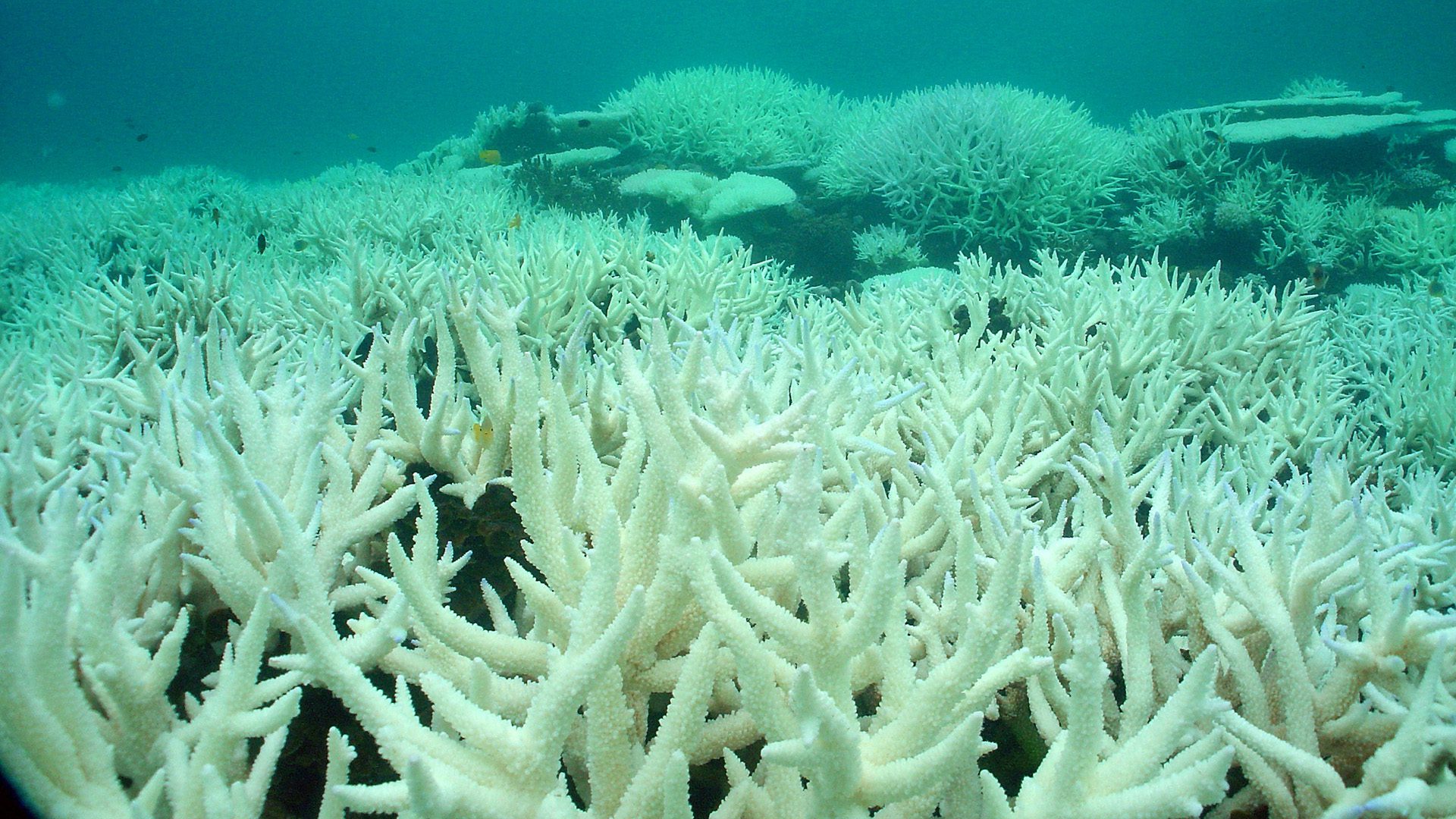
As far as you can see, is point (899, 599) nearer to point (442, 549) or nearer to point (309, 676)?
point (309, 676)

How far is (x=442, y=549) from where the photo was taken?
7.35 feet

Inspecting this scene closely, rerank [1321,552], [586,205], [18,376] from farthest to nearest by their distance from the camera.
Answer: [586,205], [18,376], [1321,552]

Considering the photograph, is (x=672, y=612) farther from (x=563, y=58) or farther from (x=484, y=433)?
(x=563, y=58)

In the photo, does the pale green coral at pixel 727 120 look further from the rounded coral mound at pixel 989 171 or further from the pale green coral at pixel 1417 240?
the pale green coral at pixel 1417 240

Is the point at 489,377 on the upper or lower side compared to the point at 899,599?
upper

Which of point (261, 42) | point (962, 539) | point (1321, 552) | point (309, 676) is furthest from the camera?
point (261, 42)

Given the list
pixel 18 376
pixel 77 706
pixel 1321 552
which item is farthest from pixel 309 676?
pixel 18 376

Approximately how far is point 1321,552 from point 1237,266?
10.3 metres

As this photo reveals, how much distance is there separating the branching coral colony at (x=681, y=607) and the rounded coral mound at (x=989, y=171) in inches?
273

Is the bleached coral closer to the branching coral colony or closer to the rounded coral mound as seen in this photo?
the rounded coral mound

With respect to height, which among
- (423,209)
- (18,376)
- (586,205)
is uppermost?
(586,205)

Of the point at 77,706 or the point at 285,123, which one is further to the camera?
the point at 285,123

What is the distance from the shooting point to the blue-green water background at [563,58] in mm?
72500

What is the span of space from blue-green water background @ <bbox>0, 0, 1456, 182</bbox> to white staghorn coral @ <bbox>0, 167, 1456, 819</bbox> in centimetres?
6403
